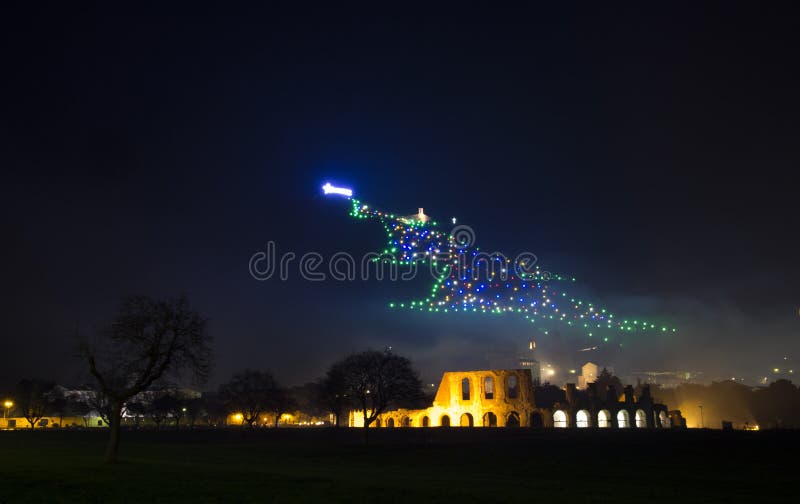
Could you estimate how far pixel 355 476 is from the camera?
795 inches

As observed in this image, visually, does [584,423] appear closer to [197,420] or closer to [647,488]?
[647,488]

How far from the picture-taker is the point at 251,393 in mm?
67312

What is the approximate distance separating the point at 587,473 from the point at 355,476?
9190 millimetres

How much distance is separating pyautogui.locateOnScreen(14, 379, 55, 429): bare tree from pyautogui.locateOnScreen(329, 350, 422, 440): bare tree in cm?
6007

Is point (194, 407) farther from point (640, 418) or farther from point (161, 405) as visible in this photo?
point (640, 418)

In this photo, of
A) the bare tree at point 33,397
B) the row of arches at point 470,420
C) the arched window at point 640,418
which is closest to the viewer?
the row of arches at point 470,420

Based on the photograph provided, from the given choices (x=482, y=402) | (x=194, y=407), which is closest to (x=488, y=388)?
(x=482, y=402)

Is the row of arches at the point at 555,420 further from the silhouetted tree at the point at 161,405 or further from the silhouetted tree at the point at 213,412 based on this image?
the silhouetted tree at the point at 213,412

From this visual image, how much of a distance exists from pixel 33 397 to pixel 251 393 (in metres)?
41.3

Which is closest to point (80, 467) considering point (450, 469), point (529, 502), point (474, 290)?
point (450, 469)

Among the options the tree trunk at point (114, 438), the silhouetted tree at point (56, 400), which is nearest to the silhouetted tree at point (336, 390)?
the tree trunk at point (114, 438)

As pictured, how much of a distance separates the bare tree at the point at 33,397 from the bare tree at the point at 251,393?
33.9m

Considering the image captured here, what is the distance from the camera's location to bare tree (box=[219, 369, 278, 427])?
66.9m

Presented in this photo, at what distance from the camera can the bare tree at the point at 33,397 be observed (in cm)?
8394
